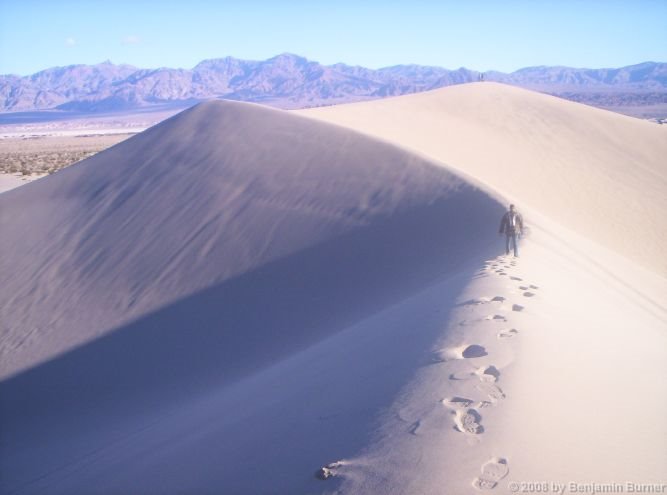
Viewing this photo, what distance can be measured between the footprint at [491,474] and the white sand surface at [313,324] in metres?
0.01

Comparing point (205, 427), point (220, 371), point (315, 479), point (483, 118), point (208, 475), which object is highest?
point (483, 118)

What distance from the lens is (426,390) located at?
4.41m

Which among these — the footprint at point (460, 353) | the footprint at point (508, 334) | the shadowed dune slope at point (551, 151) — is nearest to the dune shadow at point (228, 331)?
the footprint at point (508, 334)

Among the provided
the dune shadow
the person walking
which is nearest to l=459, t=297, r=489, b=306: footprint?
the dune shadow

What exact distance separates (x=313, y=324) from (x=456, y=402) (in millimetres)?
4877

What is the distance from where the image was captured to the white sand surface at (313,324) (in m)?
3.89

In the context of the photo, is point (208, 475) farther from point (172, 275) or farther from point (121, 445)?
point (172, 275)

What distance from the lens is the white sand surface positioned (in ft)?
12.8

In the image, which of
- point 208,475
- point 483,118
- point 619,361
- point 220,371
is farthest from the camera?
point 483,118

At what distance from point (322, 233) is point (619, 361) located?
7.24m

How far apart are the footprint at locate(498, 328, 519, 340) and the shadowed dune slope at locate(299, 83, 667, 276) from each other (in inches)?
322

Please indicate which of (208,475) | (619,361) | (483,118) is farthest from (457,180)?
(483,118)

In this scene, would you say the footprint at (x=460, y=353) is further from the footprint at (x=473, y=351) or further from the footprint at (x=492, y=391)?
the footprint at (x=492, y=391)

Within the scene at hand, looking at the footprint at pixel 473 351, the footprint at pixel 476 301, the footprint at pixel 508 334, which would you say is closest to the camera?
the footprint at pixel 473 351
